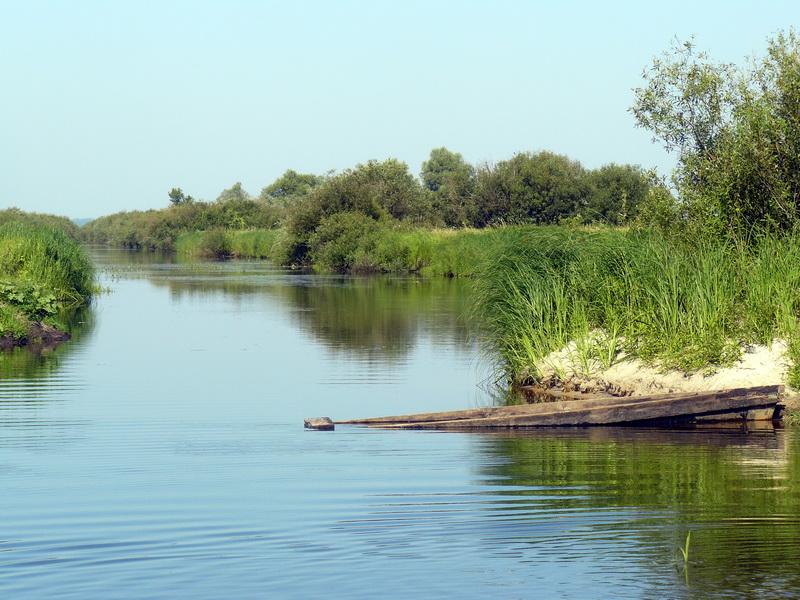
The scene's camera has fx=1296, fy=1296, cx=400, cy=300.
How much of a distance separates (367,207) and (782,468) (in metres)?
55.3

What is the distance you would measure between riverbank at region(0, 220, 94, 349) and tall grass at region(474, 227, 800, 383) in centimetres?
1163

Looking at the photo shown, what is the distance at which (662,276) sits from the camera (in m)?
18.6

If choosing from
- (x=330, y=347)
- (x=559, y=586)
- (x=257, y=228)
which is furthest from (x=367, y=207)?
(x=559, y=586)

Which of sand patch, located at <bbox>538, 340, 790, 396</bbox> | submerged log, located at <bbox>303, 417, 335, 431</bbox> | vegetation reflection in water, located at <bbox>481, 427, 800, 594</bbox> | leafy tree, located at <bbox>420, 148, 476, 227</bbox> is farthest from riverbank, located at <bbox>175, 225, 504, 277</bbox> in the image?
vegetation reflection in water, located at <bbox>481, 427, 800, 594</bbox>

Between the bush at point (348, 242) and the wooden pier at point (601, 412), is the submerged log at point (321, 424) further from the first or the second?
the bush at point (348, 242)

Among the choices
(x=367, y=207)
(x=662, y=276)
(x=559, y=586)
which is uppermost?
(x=367, y=207)

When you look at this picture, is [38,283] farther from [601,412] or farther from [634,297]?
[601,412]

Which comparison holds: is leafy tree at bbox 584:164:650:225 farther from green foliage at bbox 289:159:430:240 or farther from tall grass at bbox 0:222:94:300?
tall grass at bbox 0:222:94:300

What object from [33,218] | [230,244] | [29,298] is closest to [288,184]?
[33,218]

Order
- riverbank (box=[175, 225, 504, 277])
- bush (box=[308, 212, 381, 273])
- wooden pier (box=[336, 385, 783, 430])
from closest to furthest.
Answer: wooden pier (box=[336, 385, 783, 430])
riverbank (box=[175, 225, 504, 277])
bush (box=[308, 212, 381, 273])

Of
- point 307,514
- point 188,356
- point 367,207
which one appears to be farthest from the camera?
point 367,207

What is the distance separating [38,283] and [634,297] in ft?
63.5

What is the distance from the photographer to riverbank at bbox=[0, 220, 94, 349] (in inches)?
1118

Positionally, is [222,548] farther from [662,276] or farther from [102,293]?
[102,293]
